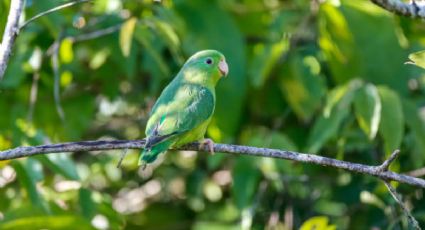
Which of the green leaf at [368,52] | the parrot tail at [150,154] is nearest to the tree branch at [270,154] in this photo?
the parrot tail at [150,154]

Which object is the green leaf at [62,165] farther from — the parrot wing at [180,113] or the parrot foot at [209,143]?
the parrot foot at [209,143]

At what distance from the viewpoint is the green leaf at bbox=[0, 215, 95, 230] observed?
150 inches

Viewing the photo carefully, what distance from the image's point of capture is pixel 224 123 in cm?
466

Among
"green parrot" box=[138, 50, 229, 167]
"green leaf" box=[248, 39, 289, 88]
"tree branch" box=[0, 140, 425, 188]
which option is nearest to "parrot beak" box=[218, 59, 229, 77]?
"green parrot" box=[138, 50, 229, 167]

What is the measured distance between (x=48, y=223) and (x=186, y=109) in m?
0.87

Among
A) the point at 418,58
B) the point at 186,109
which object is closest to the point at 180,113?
the point at 186,109

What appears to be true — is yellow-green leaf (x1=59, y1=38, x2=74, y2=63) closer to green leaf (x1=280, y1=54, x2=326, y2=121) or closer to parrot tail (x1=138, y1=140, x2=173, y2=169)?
green leaf (x1=280, y1=54, x2=326, y2=121)

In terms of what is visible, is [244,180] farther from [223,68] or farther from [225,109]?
[223,68]

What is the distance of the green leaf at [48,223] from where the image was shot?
3807 millimetres

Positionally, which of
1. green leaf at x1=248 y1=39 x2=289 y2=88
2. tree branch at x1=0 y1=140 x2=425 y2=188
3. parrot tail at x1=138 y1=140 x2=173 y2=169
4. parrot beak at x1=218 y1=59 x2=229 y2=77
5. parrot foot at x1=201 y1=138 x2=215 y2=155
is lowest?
green leaf at x1=248 y1=39 x2=289 y2=88

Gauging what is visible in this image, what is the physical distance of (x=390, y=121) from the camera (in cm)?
388

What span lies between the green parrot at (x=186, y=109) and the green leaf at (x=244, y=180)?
2.55 feet

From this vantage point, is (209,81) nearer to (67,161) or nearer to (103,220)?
(67,161)

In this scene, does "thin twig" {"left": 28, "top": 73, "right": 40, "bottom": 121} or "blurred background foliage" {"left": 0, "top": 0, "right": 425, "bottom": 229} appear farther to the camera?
"thin twig" {"left": 28, "top": 73, "right": 40, "bottom": 121}
